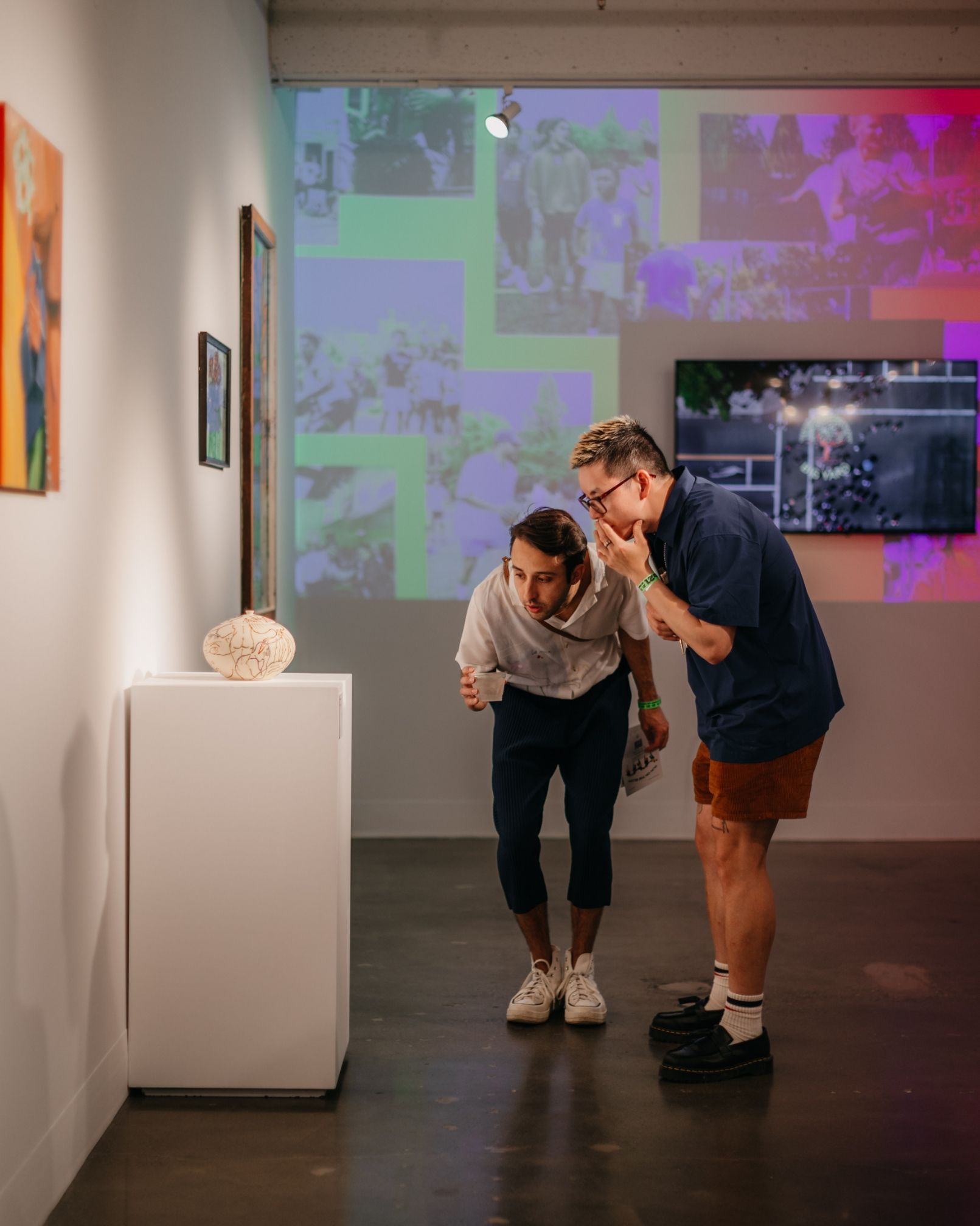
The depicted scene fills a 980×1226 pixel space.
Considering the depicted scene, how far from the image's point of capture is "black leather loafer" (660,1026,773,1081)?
9.09ft

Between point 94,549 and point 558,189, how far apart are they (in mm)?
3602

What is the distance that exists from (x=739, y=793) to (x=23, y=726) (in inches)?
57.5

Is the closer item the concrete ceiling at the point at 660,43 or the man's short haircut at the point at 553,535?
the man's short haircut at the point at 553,535

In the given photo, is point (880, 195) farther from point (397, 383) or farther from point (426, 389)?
point (397, 383)

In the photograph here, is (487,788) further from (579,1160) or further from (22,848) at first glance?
(22,848)

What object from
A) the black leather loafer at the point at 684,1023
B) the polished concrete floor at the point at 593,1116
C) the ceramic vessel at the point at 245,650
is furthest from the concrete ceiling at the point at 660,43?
the black leather loafer at the point at 684,1023

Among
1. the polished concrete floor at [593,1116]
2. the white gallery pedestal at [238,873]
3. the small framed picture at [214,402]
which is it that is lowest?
the polished concrete floor at [593,1116]

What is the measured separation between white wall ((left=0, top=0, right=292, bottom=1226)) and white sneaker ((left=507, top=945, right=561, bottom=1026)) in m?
0.96

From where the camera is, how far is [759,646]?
8.83 ft

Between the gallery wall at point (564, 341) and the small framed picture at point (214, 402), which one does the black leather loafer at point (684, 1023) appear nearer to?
the small framed picture at point (214, 402)

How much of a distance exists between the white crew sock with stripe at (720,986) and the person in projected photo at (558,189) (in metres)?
3.37

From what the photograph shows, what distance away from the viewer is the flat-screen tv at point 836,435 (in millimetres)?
5430

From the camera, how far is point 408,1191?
226cm

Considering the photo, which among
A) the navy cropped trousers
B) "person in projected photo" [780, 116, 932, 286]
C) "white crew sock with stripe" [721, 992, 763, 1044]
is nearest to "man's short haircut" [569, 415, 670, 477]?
the navy cropped trousers
